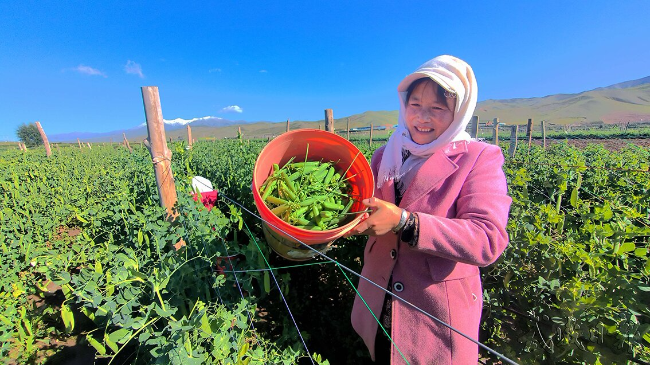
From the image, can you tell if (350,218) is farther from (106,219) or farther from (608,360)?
(106,219)

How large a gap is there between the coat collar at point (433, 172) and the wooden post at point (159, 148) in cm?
162

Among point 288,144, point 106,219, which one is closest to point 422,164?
point 288,144

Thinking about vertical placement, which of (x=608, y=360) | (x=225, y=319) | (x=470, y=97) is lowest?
(x=608, y=360)

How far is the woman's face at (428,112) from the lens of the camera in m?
1.31

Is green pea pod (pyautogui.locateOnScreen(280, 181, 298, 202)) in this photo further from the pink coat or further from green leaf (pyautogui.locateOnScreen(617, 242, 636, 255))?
green leaf (pyautogui.locateOnScreen(617, 242, 636, 255))

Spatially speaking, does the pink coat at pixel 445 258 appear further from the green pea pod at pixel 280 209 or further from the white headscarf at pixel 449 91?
the green pea pod at pixel 280 209

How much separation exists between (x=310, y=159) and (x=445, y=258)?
1.02m

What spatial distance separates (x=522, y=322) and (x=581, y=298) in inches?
27.7

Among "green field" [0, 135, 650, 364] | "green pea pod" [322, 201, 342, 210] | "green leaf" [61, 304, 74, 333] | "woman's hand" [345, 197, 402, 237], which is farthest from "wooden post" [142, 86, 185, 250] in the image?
"woman's hand" [345, 197, 402, 237]

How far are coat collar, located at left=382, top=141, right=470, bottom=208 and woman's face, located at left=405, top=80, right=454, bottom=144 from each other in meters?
0.10

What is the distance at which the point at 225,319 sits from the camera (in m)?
1.23

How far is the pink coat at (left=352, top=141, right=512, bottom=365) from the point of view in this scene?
3.73 ft

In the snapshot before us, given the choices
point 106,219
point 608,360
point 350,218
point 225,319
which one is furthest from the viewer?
point 106,219

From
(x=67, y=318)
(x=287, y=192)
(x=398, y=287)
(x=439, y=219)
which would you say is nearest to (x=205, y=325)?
(x=67, y=318)
